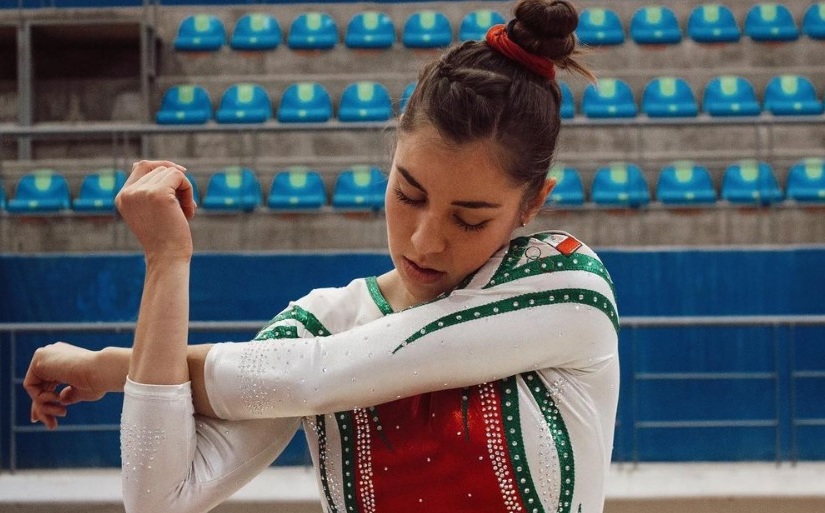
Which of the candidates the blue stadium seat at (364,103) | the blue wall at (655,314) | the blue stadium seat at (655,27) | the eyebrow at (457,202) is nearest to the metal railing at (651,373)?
the blue wall at (655,314)

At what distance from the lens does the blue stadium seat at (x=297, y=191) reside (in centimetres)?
527

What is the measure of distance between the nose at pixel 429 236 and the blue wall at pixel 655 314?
128 inches

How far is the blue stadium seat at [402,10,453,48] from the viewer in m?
6.53

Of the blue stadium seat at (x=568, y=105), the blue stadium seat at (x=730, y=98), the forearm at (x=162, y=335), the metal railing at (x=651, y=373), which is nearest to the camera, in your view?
the forearm at (x=162, y=335)

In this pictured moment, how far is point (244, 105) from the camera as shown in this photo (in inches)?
243

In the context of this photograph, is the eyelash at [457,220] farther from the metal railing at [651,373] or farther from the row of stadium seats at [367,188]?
the row of stadium seats at [367,188]

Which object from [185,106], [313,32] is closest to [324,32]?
[313,32]

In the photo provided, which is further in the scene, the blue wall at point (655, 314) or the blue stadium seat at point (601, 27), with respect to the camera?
the blue stadium seat at point (601, 27)

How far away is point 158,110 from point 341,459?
596cm

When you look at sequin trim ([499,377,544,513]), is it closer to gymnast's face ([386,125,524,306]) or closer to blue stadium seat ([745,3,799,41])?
gymnast's face ([386,125,524,306])

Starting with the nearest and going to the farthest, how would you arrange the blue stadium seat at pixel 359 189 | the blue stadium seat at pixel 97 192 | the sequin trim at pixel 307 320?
1. the sequin trim at pixel 307 320
2. the blue stadium seat at pixel 359 189
3. the blue stadium seat at pixel 97 192

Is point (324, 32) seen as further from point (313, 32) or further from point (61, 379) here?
point (61, 379)

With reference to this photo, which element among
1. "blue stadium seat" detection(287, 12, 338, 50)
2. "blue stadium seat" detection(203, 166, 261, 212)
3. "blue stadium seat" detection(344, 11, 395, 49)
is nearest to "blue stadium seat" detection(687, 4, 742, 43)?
"blue stadium seat" detection(344, 11, 395, 49)

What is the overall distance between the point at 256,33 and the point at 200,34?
1.27 ft
